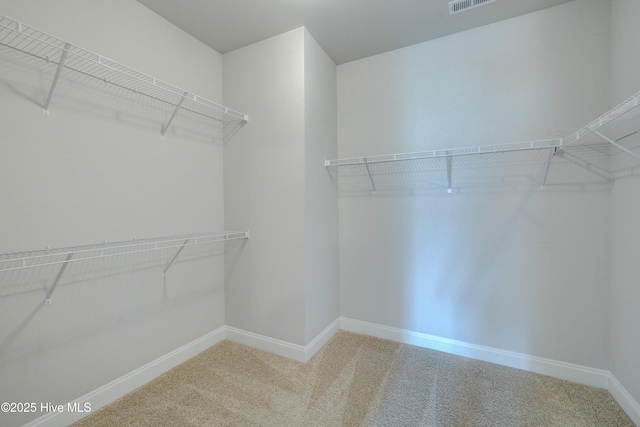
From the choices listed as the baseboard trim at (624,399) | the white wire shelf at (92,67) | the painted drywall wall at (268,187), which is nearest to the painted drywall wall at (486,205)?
the baseboard trim at (624,399)

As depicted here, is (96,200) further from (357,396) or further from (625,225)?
(625,225)

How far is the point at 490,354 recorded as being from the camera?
1.91m

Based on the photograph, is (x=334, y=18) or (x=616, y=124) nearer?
(x=616, y=124)

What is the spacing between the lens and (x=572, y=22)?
1677 millimetres

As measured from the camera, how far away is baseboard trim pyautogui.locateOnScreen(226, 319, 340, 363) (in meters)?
1.95

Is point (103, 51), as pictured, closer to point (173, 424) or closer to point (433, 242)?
point (173, 424)

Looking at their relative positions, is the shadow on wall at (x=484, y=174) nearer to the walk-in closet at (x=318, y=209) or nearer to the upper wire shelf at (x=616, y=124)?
the walk-in closet at (x=318, y=209)

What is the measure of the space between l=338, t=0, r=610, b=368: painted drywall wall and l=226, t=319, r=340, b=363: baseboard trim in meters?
0.37

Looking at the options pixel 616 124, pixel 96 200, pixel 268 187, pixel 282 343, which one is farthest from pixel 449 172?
pixel 96 200

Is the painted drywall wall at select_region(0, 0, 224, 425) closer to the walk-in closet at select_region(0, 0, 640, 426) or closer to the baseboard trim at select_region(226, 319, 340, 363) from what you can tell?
the walk-in closet at select_region(0, 0, 640, 426)

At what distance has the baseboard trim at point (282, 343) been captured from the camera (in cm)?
195

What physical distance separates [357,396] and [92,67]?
2.42m

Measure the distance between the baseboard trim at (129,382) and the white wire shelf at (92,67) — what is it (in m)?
1.50

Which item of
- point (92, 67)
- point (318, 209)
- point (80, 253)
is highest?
point (92, 67)
